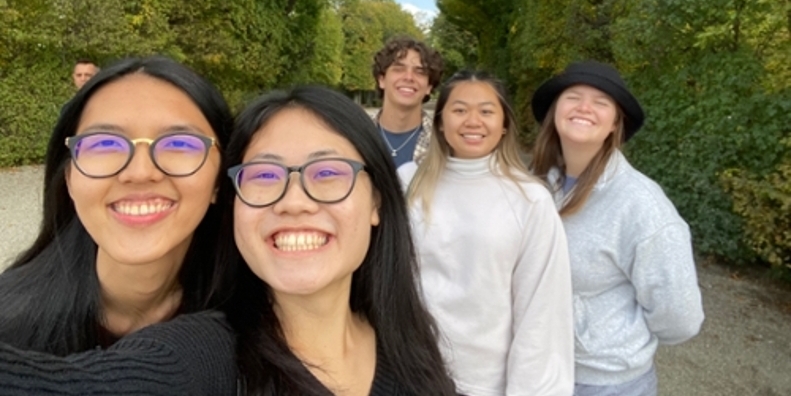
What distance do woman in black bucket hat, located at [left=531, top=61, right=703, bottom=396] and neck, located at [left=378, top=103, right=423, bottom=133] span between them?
1.49 meters

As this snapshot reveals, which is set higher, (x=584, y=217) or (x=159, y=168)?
(x=159, y=168)

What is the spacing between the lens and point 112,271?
5.41ft

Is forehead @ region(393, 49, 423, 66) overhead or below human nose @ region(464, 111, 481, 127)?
overhead

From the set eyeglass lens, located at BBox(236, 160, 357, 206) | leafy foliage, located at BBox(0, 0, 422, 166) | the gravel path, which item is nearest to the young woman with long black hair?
eyeglass lens, located at BBox(236, 160, 357, 206)

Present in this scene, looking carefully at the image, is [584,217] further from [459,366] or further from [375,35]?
[375,35]

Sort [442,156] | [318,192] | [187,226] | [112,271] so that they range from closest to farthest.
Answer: [318,192], [187,226], [112,271], [442,156]

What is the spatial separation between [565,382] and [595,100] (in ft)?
3.95

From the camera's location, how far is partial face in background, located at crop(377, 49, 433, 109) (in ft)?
12.5

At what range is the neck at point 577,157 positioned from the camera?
2.44 m

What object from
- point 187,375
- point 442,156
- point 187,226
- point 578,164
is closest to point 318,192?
point 187,226

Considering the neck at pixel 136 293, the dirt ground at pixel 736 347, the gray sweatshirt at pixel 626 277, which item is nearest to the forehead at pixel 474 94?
the gray sweatshirt at pixel 626 277

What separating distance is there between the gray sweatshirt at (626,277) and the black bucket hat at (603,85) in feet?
0.95

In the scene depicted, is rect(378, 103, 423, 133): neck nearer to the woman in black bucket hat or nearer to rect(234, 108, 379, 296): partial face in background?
the woman in black bucket hat

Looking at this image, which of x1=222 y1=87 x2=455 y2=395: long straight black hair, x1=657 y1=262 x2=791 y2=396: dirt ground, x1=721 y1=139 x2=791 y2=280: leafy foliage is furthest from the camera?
x1=721 y1=139 x2=791 y2=280: leafy foliage
